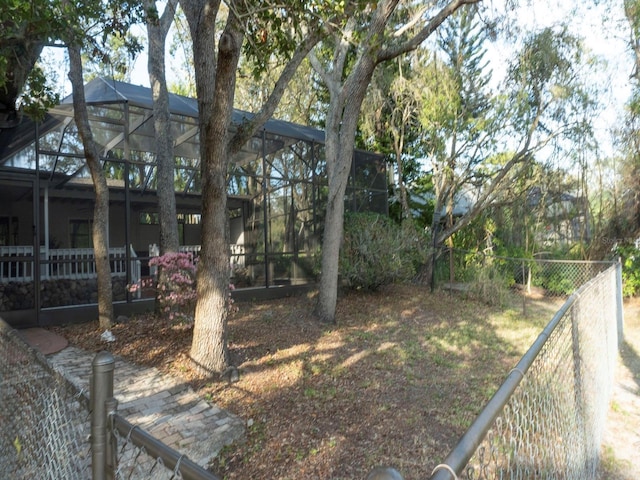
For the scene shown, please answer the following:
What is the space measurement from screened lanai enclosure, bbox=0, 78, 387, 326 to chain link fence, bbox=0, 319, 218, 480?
4.73 m

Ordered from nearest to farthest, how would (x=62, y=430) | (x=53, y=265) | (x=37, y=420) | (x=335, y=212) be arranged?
(x=62, y=430) < (x=37, y=420) < (x=335, y=212) < (x=53, y=265)

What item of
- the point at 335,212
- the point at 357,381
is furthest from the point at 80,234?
the point at 357,381

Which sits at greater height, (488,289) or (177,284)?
(177,284)

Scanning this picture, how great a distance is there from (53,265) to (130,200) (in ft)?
10.3

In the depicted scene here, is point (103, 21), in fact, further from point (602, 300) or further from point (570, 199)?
point (570, 199)

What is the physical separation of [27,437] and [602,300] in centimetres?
516

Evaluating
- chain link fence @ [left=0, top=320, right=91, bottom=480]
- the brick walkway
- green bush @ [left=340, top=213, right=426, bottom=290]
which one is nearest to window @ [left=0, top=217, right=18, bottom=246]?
the brick walkway

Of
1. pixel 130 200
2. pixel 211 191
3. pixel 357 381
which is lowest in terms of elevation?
pixel 357 381

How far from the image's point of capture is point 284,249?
11195mm

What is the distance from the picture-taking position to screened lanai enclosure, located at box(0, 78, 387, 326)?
7730 mm

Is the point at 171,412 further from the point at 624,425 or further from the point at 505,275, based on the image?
the point at 505,275

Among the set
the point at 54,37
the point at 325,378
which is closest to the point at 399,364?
the point at 325,378

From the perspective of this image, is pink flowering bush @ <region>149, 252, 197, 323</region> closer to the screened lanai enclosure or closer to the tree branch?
the screened lanai enclosure

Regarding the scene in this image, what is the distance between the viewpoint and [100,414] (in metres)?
1.38
